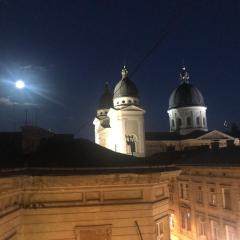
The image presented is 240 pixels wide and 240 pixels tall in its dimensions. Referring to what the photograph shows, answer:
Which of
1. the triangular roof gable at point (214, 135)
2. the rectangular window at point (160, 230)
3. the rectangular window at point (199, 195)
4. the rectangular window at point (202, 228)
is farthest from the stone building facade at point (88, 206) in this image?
the triangular roof gable at point (214, 135)

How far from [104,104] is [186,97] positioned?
16604mm

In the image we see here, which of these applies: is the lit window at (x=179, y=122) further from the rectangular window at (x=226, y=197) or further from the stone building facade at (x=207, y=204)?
the rectangular window at (x=226, y=197)

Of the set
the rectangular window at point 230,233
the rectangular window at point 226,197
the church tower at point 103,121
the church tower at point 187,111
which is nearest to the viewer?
the rectangular window at point 230,233

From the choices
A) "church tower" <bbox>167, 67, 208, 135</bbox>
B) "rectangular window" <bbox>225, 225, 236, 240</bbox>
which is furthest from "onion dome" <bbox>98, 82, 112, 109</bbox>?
"rectangular window" <bbox>225, 225, 236, 240</bbox>

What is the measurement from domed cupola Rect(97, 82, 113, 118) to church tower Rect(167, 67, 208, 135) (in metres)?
12.7

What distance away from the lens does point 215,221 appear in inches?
1157

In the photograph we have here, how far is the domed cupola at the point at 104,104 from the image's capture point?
261 feet

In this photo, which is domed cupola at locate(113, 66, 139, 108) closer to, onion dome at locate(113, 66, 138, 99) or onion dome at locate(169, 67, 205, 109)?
onion dome at locate(113, 66, 138, 99)

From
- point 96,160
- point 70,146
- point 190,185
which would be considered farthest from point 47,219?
point 190,185

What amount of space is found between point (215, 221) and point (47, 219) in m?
22.5

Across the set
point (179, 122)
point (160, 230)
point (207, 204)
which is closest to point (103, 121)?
point (179, 122)

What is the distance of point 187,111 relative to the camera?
78688 mm

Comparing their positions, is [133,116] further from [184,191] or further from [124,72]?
[184,191]

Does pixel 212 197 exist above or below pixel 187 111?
below
